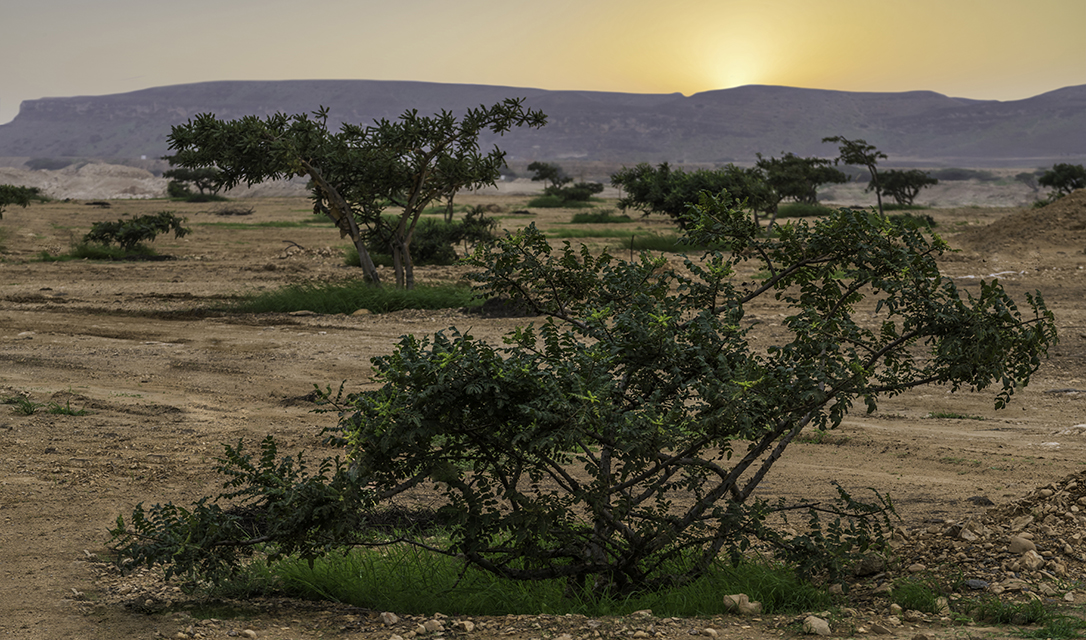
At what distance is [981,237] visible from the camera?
2658 centimetres

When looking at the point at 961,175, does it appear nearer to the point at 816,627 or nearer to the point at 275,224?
the point at 275,224

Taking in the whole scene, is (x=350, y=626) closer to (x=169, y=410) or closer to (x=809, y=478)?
(x=809, y=478)

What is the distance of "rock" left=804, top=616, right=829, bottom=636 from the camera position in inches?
157

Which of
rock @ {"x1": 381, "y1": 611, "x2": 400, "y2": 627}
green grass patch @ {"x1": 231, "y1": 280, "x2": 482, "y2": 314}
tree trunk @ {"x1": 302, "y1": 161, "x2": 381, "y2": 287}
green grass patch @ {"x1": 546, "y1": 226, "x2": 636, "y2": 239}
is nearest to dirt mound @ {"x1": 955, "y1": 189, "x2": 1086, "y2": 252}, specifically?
green grass patch @ {"x1": 546, "y1": 226, "x2": 636, "y2": 239}

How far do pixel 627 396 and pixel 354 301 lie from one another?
12160 millimetres

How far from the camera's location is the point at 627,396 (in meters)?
4.36

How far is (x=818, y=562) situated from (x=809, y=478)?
101 inches

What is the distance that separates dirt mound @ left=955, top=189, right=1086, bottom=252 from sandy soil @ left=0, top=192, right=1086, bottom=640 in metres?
4.81

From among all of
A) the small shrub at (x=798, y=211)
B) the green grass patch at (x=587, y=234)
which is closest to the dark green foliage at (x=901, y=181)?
the small shrub at (x=798, y=211)

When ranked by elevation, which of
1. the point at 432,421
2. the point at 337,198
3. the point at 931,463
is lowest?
the point at 931,463

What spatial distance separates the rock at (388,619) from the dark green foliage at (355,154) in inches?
440

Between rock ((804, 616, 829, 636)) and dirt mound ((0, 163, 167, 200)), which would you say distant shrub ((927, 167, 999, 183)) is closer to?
dirt mound ((0, 163, 167, 200))

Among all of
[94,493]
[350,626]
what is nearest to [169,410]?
[94,493]

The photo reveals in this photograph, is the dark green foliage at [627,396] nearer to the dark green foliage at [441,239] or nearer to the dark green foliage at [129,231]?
the dark green foliage at [441,239]
